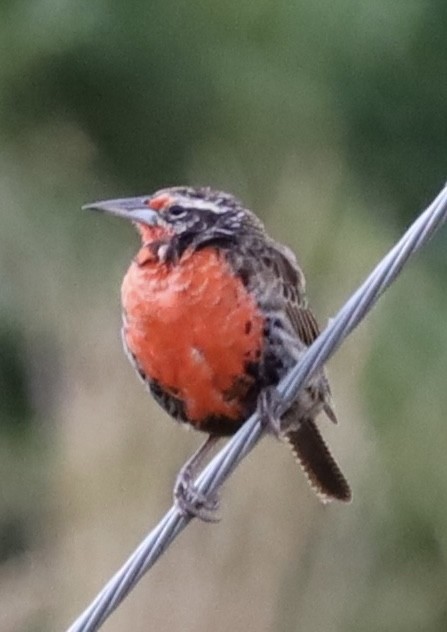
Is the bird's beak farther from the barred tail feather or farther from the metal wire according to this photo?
the barred tail feather

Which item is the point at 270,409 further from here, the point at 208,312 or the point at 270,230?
the point at 270,230

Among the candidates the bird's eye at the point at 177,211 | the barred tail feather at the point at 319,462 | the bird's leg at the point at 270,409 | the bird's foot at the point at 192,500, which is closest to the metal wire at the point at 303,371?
the bird's leg at the point at 270,409

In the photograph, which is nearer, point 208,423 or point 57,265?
point 208,423

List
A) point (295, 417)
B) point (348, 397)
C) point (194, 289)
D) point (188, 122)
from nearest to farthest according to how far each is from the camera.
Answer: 1. point (194, 289)
2. point (295, 417)
3. point (348, 397)
4. point (188, 122)

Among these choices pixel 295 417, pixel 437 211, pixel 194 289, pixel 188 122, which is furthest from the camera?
pixel 188 122

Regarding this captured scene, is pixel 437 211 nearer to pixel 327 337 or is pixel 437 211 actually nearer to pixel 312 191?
pixel 327 337

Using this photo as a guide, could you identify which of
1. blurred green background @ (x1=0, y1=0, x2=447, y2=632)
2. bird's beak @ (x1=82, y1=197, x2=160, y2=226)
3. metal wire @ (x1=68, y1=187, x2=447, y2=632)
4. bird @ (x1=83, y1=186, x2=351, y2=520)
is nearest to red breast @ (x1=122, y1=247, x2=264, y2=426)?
bird @ (x1=83, y1=186, x2=351, y2=520)

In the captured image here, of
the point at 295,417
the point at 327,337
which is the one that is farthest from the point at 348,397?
the point at 327,337
